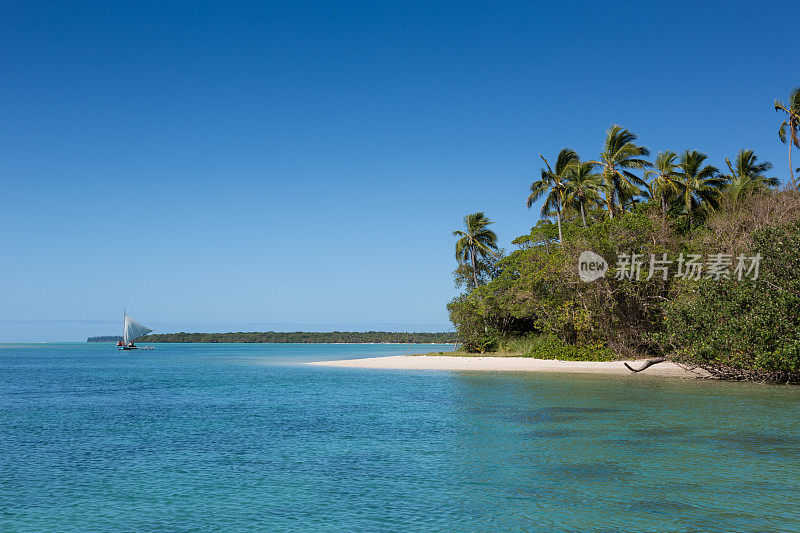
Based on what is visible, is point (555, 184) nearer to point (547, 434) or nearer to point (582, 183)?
point (582, 183)

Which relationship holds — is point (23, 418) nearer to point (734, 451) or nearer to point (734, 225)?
point (734, 451)

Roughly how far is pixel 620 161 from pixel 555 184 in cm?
560

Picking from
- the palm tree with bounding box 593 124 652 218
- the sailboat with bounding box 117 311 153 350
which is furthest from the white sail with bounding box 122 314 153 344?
the palm tree with bounding box 593 124 652 218

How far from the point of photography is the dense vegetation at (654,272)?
26.2 m

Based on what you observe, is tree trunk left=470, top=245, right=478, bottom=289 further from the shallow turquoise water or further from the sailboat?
the sailboat

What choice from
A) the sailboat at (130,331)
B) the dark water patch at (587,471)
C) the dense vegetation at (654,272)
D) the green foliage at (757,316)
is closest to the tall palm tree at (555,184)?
the dense vegetation at (654,272)

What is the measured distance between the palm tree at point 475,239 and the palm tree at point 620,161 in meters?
18.8

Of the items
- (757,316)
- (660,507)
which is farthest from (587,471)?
(757,316)

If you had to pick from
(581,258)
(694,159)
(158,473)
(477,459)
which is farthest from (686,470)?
(694,159)

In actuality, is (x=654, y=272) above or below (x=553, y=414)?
above

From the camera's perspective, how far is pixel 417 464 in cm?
1255

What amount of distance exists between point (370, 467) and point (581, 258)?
31.4m

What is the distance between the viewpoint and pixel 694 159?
5316 centimetres

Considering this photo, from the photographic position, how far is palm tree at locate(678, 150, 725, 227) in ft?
165
